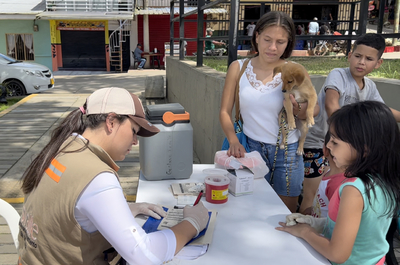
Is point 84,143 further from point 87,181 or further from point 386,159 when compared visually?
point 386,159

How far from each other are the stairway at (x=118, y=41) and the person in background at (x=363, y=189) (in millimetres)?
21010

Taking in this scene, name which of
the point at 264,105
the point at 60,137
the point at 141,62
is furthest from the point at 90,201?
the point at 141,62

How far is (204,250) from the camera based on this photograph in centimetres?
160

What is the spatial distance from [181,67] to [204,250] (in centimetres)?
602

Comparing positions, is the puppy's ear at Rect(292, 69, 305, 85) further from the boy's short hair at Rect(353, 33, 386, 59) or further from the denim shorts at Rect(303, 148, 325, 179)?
the denim shorts at Rect(303, 148, 325, 179)

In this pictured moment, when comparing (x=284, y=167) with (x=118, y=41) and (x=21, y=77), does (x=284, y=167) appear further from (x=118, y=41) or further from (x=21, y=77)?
(x=118, y=41)

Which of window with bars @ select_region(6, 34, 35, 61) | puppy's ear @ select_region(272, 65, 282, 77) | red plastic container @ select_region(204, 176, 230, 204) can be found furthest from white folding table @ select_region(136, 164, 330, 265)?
window with bars @ select_region(6, 34, 35, 61)

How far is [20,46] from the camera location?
72.2 feet

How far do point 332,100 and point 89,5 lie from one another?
2253 centimetres

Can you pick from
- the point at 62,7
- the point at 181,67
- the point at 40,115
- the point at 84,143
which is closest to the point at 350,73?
the point at 84,143

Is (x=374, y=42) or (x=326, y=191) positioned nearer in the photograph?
(x=326, y=191)

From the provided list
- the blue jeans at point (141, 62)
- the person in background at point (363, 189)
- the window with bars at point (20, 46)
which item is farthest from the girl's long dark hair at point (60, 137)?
the window with bars at point (20, 46)

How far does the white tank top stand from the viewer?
97.7 inches

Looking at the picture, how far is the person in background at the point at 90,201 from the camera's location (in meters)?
1.36
